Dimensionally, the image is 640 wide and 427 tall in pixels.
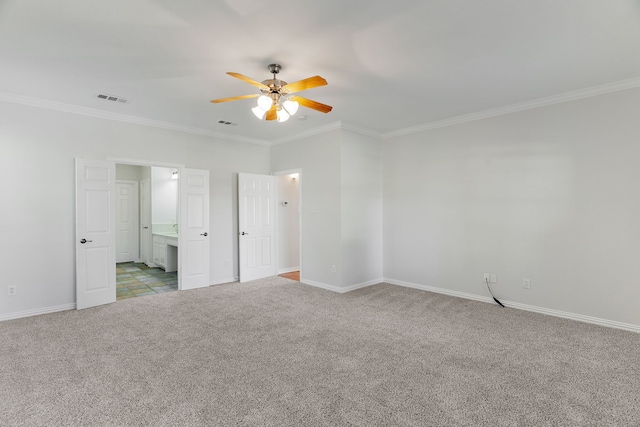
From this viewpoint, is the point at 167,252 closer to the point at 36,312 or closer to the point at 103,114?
the point at 36,312

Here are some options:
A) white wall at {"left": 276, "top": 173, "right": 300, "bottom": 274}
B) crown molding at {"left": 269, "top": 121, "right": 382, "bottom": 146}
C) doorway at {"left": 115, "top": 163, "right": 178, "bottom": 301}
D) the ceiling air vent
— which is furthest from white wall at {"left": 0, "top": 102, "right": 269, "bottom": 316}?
doorway at {"left": 115, "top": 163, "right": 178, "bottom": 301}

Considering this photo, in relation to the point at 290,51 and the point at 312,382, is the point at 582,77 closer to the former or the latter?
the point at 290,51

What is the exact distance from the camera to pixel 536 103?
417 cm

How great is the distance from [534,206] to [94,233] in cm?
601

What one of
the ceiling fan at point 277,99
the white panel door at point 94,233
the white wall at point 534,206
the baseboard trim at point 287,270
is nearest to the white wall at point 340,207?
the white wall at point 534,206

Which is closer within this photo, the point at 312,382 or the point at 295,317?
the point at 312,382

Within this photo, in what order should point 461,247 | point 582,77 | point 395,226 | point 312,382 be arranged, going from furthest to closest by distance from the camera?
point 395,226 < point 461,247 < point 582,77 < point 312,382

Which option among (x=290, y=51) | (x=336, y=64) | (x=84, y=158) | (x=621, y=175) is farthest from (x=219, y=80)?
(x=621, y=175)

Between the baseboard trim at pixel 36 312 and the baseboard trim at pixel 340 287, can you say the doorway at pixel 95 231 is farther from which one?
the baseboard trim at pixel 340 287

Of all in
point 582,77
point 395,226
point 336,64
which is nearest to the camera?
point 336,64

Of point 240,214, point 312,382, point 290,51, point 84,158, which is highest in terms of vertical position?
point 290,51

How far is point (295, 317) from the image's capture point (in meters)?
4.02

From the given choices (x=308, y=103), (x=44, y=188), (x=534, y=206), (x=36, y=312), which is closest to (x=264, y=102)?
(x=308, y=103)

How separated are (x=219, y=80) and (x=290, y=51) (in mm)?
1044
